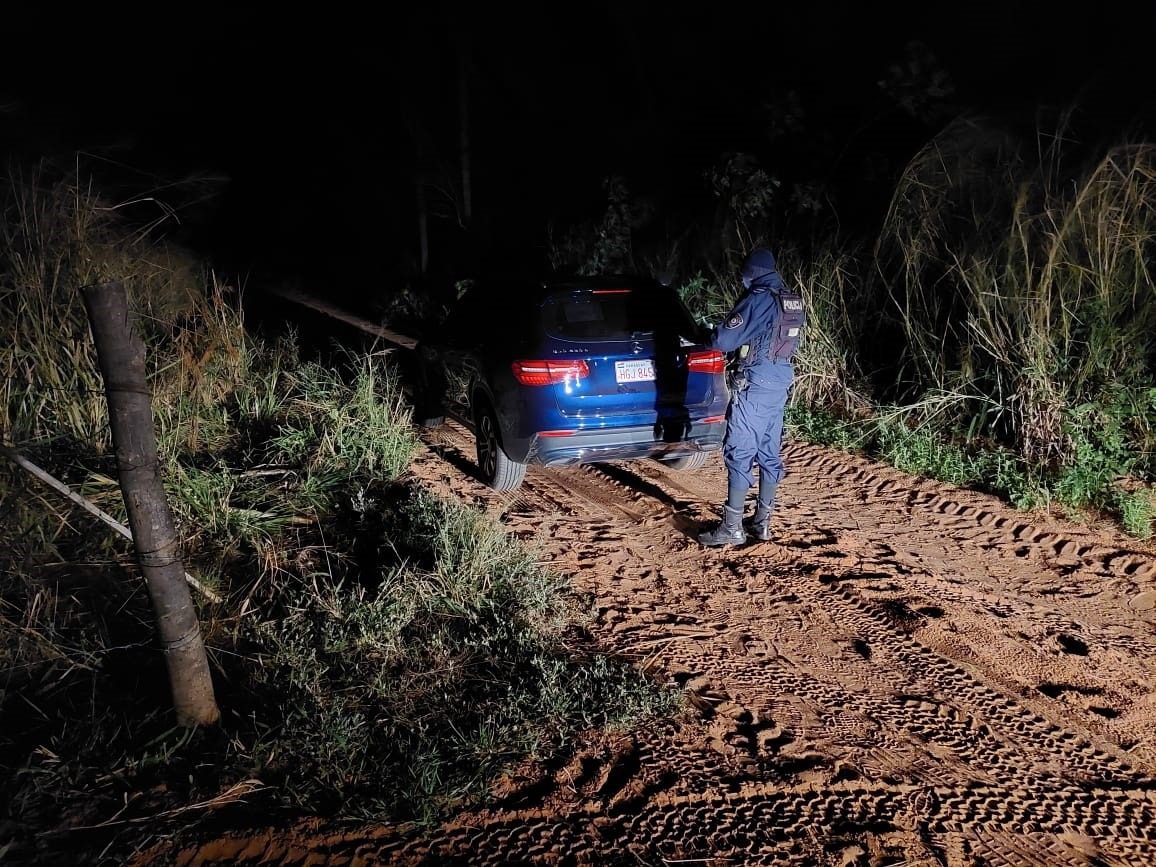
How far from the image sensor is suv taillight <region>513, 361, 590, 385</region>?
5.04m

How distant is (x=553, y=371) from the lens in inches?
198

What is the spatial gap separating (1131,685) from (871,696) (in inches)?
47.8

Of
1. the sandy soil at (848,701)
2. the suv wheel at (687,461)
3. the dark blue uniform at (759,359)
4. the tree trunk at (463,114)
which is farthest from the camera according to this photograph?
the tree trunk at (463,114)

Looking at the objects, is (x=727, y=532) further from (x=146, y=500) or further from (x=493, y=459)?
(x=146, y=500)

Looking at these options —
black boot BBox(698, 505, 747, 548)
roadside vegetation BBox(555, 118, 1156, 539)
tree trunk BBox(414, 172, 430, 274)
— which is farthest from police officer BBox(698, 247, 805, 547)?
tree trunk BBox(414, 172, 430, 274)

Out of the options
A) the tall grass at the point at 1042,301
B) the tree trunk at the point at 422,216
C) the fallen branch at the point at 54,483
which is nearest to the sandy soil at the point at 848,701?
the tall grass at the point at 1042,301

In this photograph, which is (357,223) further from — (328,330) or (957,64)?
(957,64)

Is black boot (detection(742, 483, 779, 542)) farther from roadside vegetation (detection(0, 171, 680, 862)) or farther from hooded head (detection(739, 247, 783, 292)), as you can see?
roadside vegetation (detection(0, 171, 680, 862))

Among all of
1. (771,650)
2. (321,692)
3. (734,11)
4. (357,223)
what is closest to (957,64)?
(734,11)

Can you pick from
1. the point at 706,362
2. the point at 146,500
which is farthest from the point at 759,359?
the point at 146,500

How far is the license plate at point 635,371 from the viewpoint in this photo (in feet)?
16.8

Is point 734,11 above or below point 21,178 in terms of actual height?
above

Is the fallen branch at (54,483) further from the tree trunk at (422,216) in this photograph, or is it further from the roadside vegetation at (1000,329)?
the tree trunk at (422,216)

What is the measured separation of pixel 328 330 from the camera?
12547 mm
